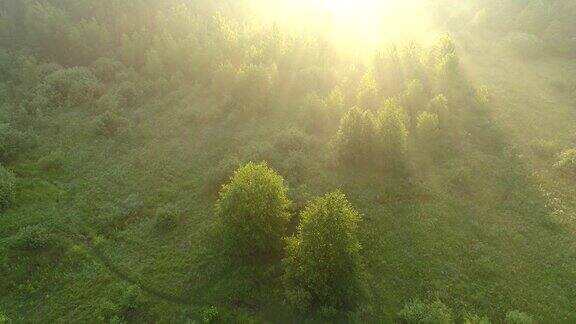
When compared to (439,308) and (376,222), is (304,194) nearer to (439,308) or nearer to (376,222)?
(376,222)

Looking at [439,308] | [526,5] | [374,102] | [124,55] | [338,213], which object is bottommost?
[439,308]

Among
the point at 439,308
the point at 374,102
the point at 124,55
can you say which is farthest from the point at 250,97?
the point at 439,308

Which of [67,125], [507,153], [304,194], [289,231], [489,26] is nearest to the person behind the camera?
[289,231]

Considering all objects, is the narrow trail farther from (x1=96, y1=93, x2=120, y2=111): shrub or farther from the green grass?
(x1=96, y1=93, x2=120, y2=111): shrub

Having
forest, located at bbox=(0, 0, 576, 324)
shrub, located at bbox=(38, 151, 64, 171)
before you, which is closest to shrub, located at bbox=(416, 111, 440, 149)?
forest, located at bbox=(0, 0, 576, 324)

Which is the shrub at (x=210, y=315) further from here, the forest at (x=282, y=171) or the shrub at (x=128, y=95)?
the shrub at (x=128, y=95)

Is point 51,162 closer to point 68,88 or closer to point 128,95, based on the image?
point 128,95
